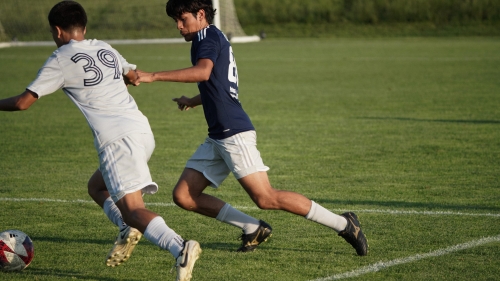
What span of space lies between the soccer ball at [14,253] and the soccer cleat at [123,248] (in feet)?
2.23

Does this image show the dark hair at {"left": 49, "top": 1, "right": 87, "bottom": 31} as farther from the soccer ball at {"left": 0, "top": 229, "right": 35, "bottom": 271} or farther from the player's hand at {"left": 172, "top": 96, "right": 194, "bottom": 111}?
the soccer ball at {"left": 0, "top": 229, "right": 35, "bottom": 271}

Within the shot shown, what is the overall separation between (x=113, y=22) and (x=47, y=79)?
33.4 meters

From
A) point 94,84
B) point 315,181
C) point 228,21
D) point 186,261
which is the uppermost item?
point 94,84

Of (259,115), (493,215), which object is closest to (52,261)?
(493,215)

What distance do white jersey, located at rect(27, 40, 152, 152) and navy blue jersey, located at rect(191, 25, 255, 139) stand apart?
0.60 meters

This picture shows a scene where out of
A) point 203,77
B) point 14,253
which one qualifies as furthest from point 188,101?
point 14,253

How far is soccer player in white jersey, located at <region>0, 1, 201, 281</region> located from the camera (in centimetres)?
495

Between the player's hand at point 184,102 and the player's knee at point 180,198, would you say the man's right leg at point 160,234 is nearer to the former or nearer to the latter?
the player's knee at point 180,198

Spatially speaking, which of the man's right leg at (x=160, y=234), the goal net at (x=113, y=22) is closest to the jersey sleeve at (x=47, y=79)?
the man's right leg at (x=160, y=234)

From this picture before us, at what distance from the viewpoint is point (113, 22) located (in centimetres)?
3750

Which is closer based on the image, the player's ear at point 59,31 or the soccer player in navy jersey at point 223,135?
the player's ear at point 59,31

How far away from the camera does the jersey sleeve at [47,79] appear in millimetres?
4949

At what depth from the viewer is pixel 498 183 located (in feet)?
27.8

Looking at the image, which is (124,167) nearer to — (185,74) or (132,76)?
(132,76)
